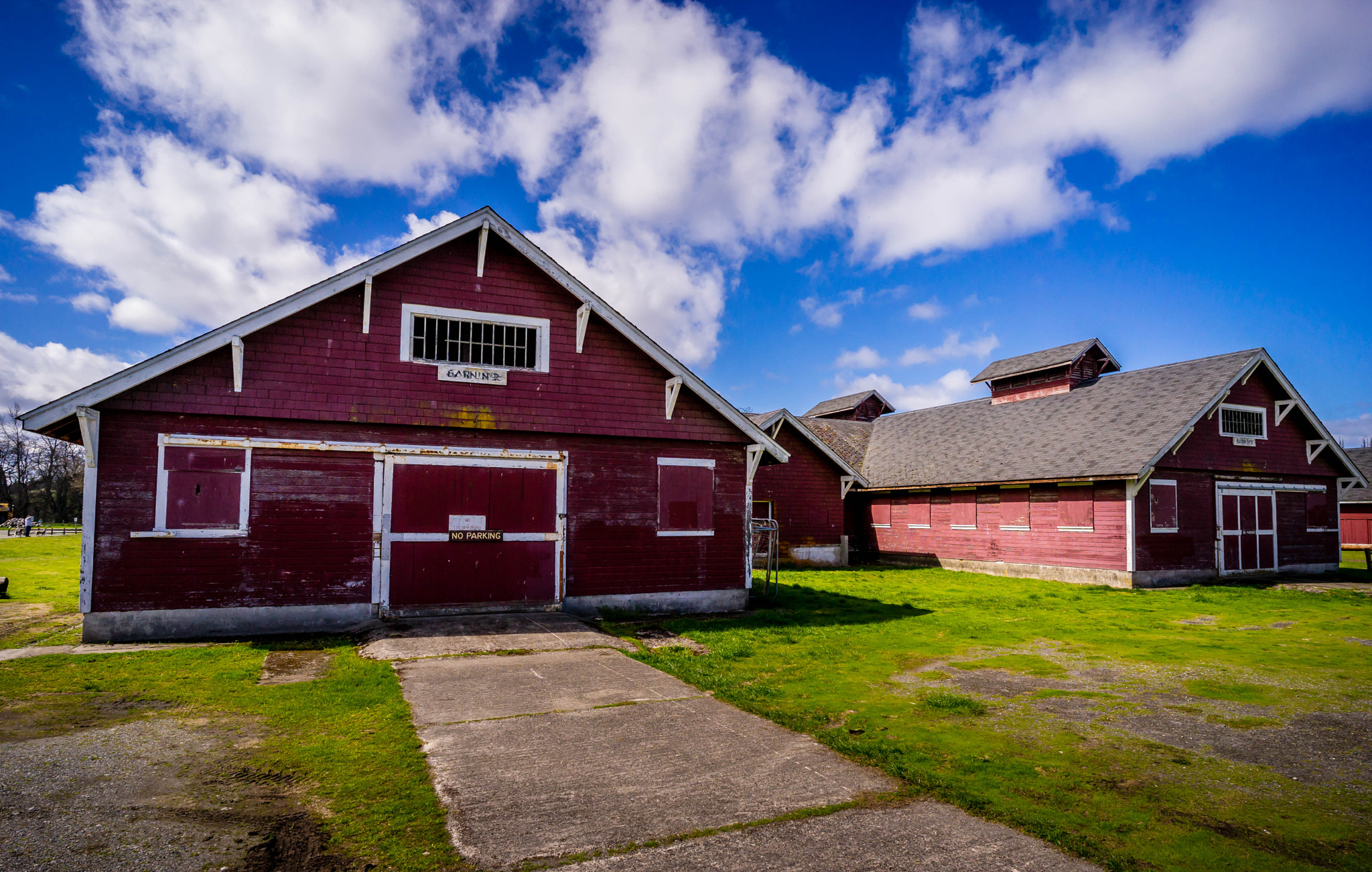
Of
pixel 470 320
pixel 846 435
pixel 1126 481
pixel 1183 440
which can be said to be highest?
pixel 470 320

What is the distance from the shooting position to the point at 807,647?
11.1 meters

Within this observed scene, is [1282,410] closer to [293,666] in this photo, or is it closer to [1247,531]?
[1247,531]

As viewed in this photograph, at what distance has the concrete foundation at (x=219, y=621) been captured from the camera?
11.0m

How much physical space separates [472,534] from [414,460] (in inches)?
65.2

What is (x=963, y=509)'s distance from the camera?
25.6 m

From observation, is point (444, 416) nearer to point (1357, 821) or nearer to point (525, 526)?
point (525, 526)

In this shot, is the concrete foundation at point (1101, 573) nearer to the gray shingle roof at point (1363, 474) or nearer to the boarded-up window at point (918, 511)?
the boarded-up window at point (918, 511)

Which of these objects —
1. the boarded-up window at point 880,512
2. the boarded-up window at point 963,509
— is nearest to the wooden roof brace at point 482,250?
the boarded-up window at point 963,509

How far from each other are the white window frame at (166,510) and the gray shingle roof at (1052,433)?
20.6m

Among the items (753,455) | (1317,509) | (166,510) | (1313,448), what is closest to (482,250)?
(166,510)

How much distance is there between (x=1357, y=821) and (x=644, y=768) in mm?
4955

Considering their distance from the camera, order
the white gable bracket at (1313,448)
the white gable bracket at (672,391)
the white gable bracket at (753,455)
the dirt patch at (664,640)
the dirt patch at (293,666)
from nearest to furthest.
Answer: the dirt patch at (293,666) → the dirt patch at (664,640) → the white gable bracket at (672,391) → the white gable bracket at (753,455) → the white gable bracket at (1313,448)

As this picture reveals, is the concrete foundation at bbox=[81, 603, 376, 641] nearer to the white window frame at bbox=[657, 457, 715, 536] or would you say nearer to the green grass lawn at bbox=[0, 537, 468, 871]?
the green grass lawn at bbox=[0, 537, 468, 871]

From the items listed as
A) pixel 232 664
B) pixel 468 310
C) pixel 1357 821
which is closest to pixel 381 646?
pixel 232 664
